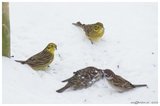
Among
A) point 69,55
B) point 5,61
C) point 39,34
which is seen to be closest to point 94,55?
point 69,55

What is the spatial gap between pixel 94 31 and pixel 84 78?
7.06ft

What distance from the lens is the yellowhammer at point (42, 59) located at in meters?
11.5

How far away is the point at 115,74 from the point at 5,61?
2232mm

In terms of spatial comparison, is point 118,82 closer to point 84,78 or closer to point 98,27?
point 84,78

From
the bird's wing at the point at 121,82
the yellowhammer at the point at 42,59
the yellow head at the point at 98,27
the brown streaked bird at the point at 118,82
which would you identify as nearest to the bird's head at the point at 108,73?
the brown streaked bird at the point at 118,82

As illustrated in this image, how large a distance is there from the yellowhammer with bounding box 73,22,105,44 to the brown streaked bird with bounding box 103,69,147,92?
1.88m

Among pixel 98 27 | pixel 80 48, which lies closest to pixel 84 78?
pixel 80 48

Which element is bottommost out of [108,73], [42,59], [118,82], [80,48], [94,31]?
[118,82]

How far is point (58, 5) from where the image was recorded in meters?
14.6

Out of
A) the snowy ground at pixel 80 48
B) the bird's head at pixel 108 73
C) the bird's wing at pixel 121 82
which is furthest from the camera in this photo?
the bird's head at pixel 108 73

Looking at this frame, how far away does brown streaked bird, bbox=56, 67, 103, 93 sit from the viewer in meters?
10.9

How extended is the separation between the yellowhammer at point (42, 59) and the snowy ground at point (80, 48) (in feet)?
0.58

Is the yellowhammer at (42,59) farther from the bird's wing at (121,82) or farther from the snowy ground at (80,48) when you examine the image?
the bird's wing at (121,82)

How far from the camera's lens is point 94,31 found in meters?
13.1
